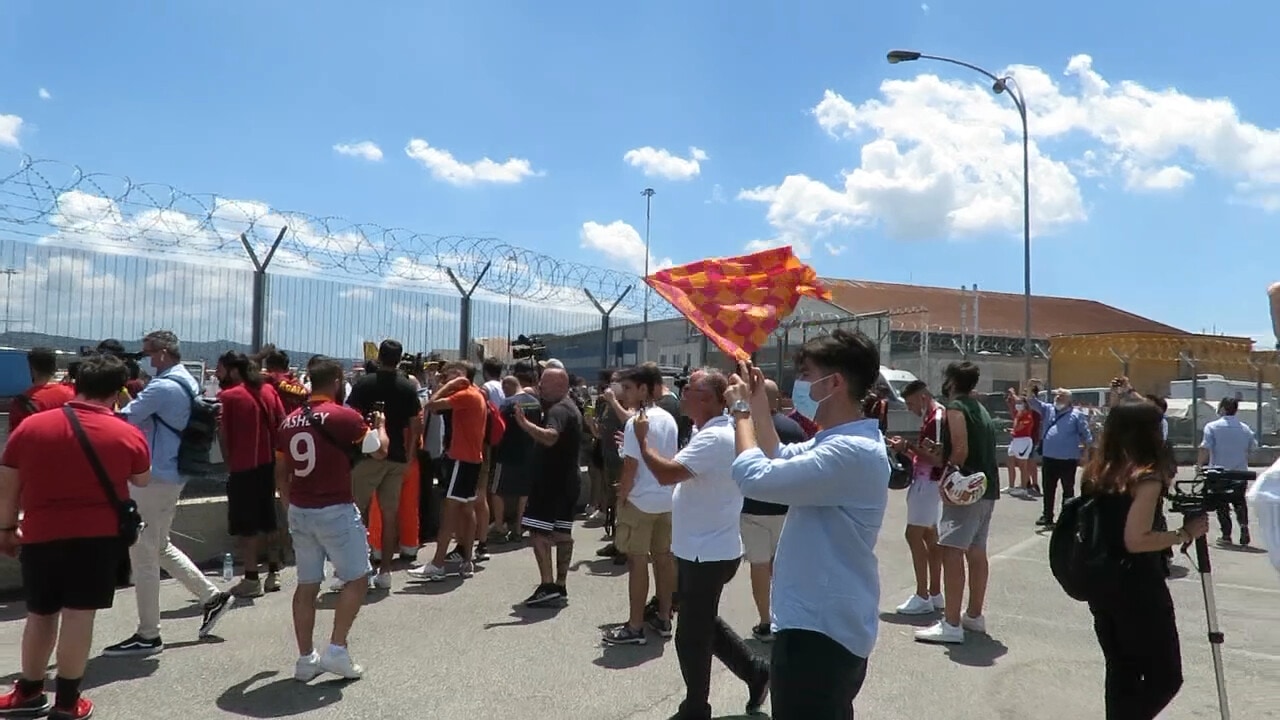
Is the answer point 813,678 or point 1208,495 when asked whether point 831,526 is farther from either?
point 1208,495

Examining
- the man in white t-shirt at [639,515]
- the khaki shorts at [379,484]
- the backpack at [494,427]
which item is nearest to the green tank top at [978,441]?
the man in white t-shirt at [639,515]

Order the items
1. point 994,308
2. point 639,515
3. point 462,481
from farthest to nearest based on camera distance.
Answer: point 994,308 < point 462,481 < point 639,515

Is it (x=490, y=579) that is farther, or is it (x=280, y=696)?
(x=490, y=579)

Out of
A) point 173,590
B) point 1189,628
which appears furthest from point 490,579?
point 1189,628

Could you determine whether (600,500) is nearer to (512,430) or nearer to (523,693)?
(512,430)

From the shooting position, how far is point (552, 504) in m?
7.05

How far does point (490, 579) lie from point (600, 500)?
361 centimetres

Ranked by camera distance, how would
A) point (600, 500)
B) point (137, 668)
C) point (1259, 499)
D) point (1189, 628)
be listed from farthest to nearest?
1. point (600, 500)
2. point (1189, 628)
3. point (137, 668)
4. point (1259, 499)

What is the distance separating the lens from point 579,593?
7523 mm

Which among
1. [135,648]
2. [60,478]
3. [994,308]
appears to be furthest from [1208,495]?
[994,308]

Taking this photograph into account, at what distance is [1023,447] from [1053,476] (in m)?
3.41

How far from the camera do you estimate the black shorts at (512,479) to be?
8.80 m

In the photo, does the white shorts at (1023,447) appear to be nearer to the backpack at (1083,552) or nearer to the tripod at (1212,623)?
the tripod at (1212,623)

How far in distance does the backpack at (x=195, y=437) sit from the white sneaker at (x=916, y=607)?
15.9 feet
